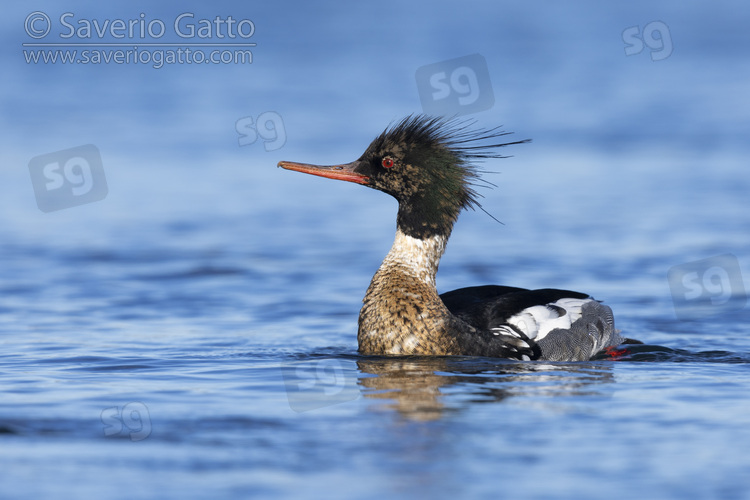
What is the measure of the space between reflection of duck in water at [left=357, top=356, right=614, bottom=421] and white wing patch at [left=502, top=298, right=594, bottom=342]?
0.38m

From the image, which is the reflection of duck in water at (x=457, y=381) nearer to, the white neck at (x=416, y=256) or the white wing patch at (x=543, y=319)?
the white wing patch at (x=543, y=319)

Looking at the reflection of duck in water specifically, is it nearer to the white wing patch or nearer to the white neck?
Result: the white wing patch

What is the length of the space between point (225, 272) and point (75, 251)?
192cm

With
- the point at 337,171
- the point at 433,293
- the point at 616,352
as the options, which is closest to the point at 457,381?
the point at 433,293

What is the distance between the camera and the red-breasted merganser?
835cm

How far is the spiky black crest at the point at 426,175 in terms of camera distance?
874cm

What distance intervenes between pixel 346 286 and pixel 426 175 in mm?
3088

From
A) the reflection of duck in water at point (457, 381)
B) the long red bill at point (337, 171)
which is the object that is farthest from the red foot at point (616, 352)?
the long red bill at point (337, 171)

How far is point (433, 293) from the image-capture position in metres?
8.60

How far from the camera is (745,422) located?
6328 mm

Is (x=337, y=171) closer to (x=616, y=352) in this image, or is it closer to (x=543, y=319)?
(x=543, y=319)

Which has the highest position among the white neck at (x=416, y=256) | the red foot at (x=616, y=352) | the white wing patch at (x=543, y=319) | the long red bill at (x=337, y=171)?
the long red bill at (x=337, y=171)

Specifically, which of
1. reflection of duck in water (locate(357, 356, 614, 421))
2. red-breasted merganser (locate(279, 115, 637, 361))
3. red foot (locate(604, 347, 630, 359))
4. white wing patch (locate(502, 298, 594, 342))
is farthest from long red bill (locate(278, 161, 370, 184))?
red foot (locate(604, 347, 630, 359))

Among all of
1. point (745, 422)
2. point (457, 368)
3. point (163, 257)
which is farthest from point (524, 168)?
point (745, 422)
